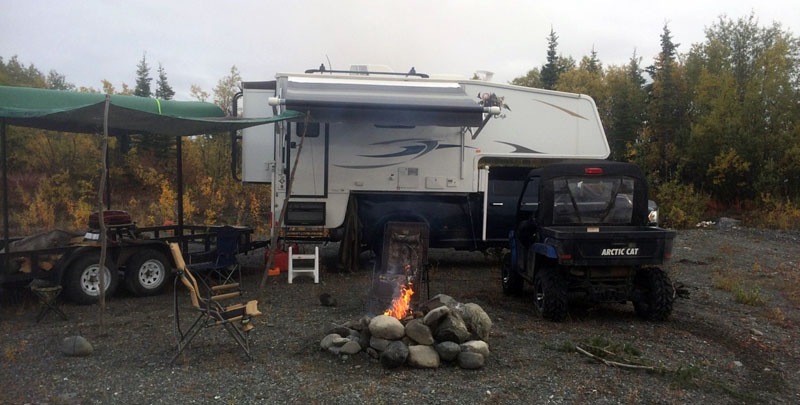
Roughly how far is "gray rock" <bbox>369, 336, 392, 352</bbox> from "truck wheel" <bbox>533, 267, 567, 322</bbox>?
6.90 ft

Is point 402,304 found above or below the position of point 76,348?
above

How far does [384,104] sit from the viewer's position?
7.65 meters

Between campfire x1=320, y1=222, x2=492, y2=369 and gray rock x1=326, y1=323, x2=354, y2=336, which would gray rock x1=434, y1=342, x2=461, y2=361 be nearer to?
campfire x1=320, y1=222, x2=492, y2=369

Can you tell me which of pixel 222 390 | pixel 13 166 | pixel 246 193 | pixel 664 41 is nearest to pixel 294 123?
pixel 222 390

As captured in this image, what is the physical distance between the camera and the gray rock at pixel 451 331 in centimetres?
490

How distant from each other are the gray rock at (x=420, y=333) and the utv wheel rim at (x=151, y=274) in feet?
14.2

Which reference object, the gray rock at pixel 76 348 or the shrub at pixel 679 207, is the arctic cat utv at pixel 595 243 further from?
the shrub at pixel 679 207

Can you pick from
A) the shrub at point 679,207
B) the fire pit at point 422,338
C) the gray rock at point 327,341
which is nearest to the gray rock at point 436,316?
the fire pit at point 422,338

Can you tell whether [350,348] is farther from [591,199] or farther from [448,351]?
[591,199]

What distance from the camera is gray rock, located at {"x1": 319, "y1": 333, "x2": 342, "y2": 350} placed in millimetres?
5082

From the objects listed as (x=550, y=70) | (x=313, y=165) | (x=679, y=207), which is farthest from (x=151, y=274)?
(x=550, y=70)

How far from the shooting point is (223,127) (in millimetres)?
7695

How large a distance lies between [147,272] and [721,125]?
24.9 m

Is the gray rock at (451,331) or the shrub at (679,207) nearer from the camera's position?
the gray rock at (451,331)
